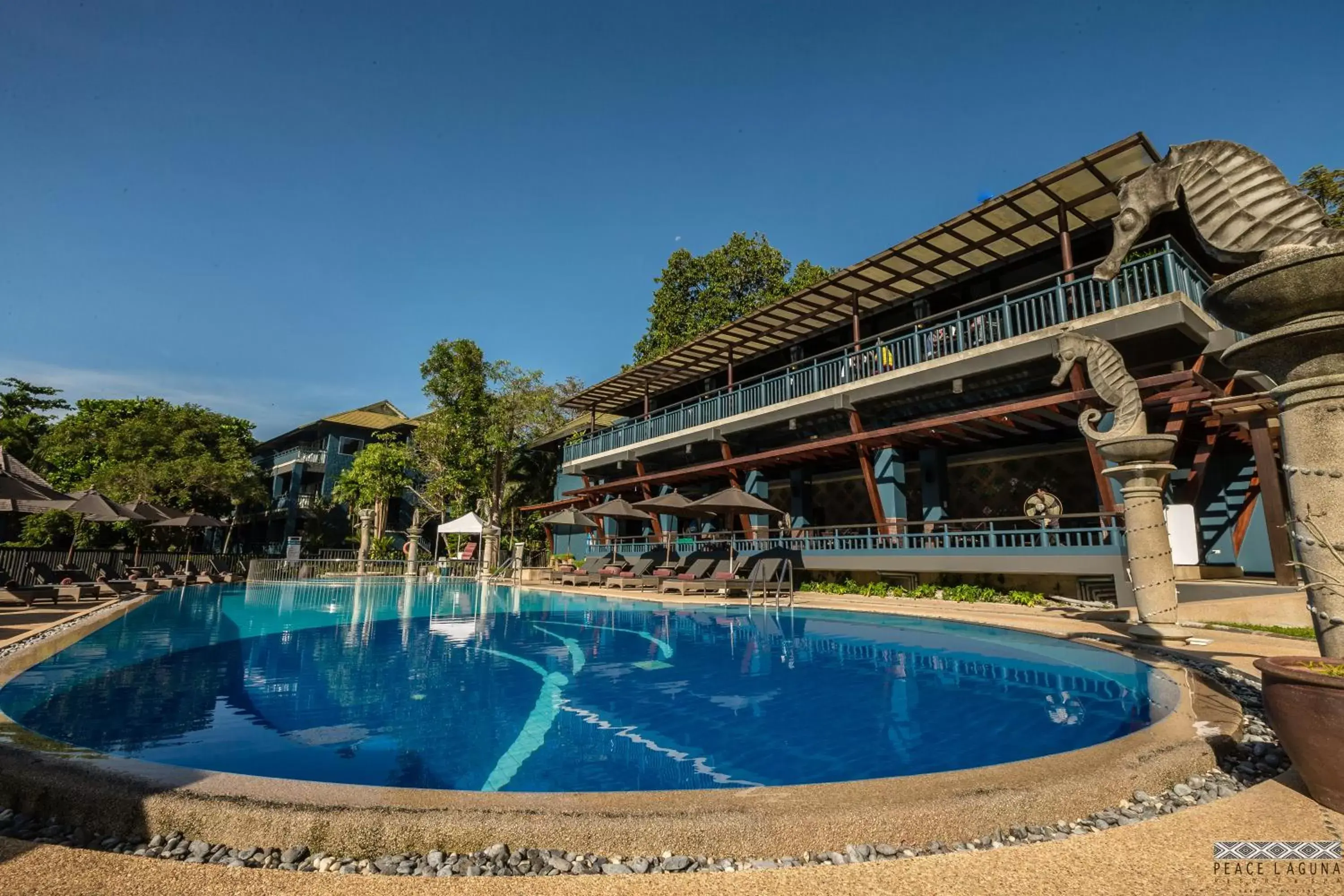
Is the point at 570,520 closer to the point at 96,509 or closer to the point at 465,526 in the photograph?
the point at 465,526

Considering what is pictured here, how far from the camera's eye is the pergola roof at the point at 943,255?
1203 centimetres

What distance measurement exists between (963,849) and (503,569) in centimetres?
2477

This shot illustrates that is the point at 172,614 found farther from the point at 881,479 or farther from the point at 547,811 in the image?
the point at 881,479

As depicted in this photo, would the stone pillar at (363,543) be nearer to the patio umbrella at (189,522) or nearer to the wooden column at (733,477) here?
the patio umbrella at (189,522)

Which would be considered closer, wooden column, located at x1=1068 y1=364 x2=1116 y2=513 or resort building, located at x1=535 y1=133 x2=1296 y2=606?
resort building, located at x1=535 y1=133 x2=1296 y2=606

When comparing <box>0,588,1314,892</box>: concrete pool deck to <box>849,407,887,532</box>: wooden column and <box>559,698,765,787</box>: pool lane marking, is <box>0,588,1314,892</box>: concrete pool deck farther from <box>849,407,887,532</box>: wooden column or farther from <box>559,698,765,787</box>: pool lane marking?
<box>849,407,887,532</box>: wooden column

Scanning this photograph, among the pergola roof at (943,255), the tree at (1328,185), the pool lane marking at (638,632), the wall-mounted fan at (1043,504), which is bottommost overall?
the pool lane marking at (638,632)

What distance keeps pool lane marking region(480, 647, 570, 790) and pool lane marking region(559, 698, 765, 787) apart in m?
0.19

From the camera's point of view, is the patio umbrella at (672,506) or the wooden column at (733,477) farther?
the wooden column at (733,477)

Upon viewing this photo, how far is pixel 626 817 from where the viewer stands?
2580 millimetres

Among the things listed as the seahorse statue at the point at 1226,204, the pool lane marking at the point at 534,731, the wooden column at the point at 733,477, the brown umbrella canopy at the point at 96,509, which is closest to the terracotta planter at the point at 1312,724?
the seahorse statue at the point at 1226,204

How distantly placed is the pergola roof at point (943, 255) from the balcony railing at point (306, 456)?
25.3 m

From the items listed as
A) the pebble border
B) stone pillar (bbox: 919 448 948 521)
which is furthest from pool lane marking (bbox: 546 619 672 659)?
stone pillar (bbox: 919 448 948 521)

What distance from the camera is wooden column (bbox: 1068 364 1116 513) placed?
1166 centimetres
